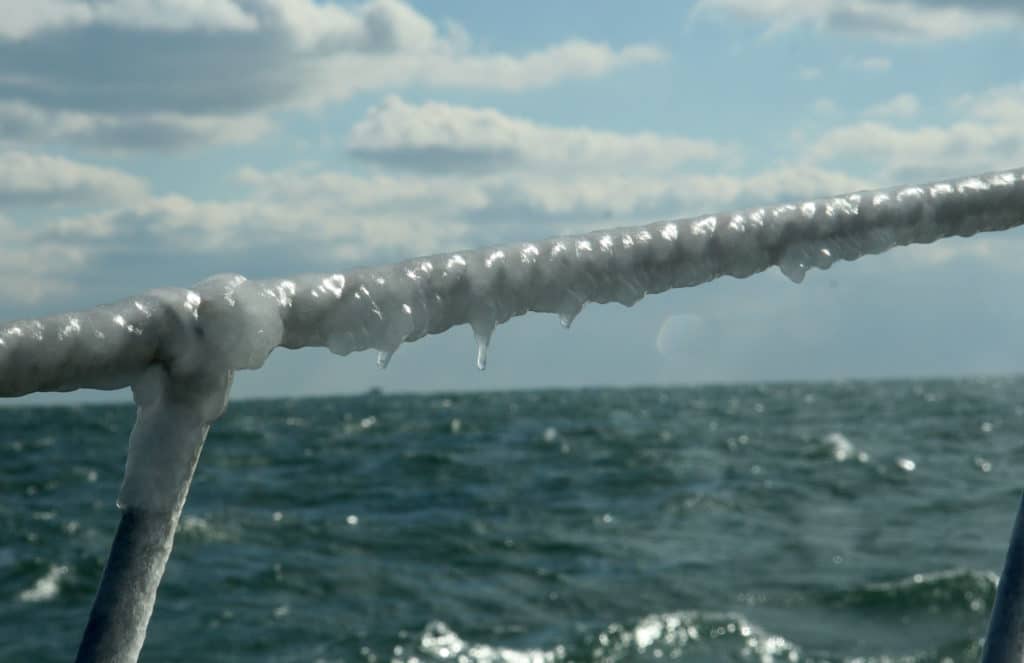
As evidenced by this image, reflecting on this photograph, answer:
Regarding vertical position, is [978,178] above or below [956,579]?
above

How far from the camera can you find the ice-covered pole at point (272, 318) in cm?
94

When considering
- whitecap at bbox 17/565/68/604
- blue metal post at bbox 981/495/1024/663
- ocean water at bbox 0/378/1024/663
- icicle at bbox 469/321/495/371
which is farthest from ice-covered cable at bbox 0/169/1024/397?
whitecap at bbox 17/565/68/604

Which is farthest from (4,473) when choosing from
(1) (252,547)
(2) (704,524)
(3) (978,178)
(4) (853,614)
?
(3) (978,178)

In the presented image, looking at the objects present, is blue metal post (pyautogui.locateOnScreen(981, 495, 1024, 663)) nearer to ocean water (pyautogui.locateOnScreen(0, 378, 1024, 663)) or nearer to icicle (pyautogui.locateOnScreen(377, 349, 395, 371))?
icicle (pyautogui.locateOnScreen(377, 349, 395, 371))

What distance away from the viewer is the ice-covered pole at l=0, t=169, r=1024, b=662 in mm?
944

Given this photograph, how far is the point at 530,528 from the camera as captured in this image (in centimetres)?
1427

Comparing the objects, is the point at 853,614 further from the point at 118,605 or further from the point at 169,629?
the point at 118,605

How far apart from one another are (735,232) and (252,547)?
40.9ft

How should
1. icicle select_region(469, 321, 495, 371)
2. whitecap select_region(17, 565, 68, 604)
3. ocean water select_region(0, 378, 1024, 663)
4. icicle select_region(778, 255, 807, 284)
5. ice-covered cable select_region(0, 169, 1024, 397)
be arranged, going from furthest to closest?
whitecap select_region(17, 565, 68, 604) → ocean water select_region(0, 378, 1024, 663) → icicle select_region(778, 255, 807, 284) → icicle select_region(469, 321, 495, 371) → ice-covered cable select_region(0, 169, 1024, 397)

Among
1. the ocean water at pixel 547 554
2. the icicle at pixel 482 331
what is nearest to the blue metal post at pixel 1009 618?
the icicle at pixel 482 331

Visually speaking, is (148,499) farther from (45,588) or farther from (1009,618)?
(45,588)

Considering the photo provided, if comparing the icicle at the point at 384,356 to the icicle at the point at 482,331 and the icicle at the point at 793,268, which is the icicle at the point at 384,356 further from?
the icicle at the point at 793,268

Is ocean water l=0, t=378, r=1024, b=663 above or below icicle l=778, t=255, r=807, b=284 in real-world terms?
below

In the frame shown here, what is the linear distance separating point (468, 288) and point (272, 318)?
0.19 meters
